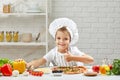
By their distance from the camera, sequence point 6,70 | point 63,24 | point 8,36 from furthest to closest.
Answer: point 8,36
point 63,24
point 6,70

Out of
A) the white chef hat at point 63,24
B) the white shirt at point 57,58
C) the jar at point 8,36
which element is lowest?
the white shirt at point 57,58

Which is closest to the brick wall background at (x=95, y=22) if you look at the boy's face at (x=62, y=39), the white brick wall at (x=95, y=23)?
the white brick wall at (x=95, y=23)

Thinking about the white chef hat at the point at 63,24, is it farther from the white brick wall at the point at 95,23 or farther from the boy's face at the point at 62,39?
the white brick wall at the point at 95,23

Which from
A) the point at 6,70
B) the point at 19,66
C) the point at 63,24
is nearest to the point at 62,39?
the point at 63,24

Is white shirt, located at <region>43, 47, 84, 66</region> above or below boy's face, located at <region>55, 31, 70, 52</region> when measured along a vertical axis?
below

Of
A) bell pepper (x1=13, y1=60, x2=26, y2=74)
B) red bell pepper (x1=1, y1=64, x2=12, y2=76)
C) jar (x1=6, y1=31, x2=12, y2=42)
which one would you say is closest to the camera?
red bell pepper (x1=1, y1=64, x2=12, y2=76)

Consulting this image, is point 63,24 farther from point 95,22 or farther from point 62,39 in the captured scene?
point 95,22

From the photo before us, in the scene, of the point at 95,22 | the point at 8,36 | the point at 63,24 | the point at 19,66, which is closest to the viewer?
the point at 19,66

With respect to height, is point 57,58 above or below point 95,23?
below

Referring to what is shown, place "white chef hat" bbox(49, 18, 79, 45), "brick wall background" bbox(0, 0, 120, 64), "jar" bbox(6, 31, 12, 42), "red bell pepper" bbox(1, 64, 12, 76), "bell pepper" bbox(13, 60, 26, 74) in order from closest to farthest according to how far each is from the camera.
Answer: "red bell pepper" bbox(1, 64, 12, 76), "bell pepper" bbox(13, 60, 26, 74), "white chef hat" bbox(49, 18, 79, 45), "jar" bbox(6, 31, 12, 42), "brick wall background" bbox(0, 0, 120, 64)

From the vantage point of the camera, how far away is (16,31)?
576cm

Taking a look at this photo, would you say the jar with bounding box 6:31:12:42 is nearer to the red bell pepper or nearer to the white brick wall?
the white brick wall

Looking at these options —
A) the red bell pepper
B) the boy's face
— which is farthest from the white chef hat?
the red bell pepper

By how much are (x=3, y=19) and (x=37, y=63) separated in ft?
8.79
